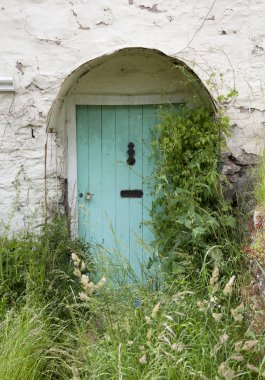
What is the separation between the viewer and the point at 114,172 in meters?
5.07

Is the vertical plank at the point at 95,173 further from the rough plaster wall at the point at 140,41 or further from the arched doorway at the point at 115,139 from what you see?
the rough plaster wall at the point at 140,41

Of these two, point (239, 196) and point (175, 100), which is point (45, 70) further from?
point (239, 196)

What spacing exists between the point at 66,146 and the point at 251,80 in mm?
1851

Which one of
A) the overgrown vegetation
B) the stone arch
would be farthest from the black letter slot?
the stone arch

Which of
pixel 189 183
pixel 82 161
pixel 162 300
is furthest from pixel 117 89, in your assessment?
pixel 162 300

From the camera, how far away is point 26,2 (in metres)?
4.52

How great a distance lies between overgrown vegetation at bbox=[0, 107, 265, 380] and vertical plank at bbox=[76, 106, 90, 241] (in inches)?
19.2

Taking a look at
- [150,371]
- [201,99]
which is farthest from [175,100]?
[150,371]

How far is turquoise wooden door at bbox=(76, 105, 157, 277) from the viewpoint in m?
5.02

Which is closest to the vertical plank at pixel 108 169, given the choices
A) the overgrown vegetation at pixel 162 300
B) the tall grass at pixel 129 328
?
the overgrown vegetation at pixel 162 300

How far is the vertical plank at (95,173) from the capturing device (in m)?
5.03

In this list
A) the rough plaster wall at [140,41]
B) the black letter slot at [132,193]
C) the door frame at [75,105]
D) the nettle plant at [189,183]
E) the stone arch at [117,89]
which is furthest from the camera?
the black letter slot at [132,193]

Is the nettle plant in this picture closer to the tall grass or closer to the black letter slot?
the tall grass

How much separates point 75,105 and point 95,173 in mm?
696
